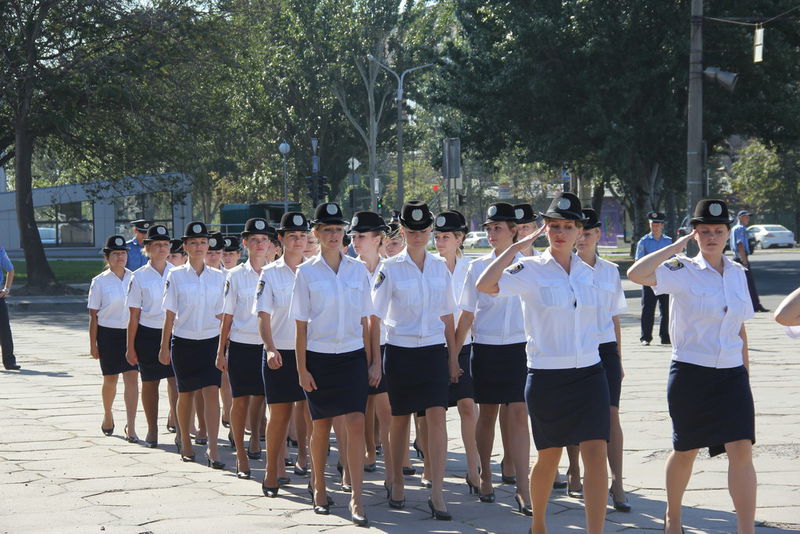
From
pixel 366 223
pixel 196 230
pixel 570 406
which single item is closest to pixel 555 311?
pixel 570 406

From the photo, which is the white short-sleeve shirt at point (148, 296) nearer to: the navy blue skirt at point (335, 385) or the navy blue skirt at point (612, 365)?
the navy blue skirt at point (335, 385)

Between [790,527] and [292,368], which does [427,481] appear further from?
[790,527]

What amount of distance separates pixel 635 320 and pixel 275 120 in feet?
119

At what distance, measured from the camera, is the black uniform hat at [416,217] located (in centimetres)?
701

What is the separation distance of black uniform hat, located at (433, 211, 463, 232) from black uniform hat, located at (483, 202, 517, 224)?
1.53 feet

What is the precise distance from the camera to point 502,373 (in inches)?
284

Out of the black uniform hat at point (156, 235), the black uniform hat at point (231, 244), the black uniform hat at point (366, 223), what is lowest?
the black uniform hat at point (231, 244)

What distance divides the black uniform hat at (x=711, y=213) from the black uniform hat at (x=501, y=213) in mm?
1487

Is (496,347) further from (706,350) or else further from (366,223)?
(706,350)

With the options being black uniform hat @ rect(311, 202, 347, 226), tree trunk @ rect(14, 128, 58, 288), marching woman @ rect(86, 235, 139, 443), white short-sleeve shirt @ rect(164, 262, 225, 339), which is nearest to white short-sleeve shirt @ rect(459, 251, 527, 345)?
black uniform hat @ rect(311, 202, 347, 226)

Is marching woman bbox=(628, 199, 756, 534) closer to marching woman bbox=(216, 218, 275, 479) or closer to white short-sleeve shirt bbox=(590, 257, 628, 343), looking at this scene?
white short-sleeve shirt bbox=(590, 257, 628, 343)

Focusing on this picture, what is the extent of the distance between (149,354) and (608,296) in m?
4.57

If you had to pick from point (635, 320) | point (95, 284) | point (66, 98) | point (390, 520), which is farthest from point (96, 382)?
point (66, 98)

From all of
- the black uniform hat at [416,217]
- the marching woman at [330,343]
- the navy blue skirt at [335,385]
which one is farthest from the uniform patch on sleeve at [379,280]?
the navy blue skirt at [335,385]
